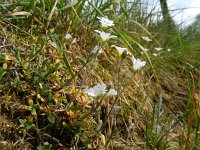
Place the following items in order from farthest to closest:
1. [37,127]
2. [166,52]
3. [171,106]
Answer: [166,52]
[171,106]
[37,127]

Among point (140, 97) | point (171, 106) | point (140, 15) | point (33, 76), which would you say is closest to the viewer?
point (33, 76)

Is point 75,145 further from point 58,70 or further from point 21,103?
point 58,70

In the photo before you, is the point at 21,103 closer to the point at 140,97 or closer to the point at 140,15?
the point at 140,97

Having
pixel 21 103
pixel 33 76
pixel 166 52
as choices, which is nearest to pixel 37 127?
pixel 21 103

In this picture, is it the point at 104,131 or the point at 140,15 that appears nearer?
the point at 104,131

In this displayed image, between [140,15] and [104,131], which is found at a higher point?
[140,15]

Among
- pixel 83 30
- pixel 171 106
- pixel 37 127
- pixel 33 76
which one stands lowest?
pixel 171 106

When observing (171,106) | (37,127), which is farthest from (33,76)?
(171,106)
